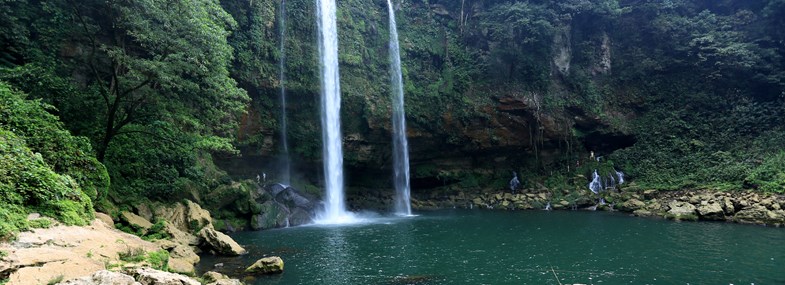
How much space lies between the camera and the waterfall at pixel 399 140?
31.7 meters

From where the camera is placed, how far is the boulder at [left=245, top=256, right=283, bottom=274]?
11.6 metres

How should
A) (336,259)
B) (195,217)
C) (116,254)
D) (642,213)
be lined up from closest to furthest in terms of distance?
(116,254), (336,259), (195,217), (642,213)

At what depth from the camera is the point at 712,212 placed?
21.1 m

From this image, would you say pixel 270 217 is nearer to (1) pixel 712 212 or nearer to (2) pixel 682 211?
(2) pixel 682 211

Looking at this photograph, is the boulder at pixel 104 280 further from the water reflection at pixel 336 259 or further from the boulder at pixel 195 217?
the boulder at pixel 195 217

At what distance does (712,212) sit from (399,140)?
61.0ft

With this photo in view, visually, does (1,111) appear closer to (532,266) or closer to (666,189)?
(532,266)

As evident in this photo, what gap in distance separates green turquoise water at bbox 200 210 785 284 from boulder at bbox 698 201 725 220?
129cm

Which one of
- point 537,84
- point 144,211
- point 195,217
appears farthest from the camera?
point 537,84

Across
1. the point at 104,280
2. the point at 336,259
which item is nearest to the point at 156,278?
the point at 104,280

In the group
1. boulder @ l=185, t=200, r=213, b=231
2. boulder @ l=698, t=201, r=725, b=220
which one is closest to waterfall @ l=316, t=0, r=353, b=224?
boulder @ l=185, t=200, r=213, b=231

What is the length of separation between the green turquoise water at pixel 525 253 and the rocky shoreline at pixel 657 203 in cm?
147

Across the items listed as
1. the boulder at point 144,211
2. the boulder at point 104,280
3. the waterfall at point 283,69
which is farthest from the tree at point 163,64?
the waterfall at point 283,69

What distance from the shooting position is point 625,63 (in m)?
36.3
